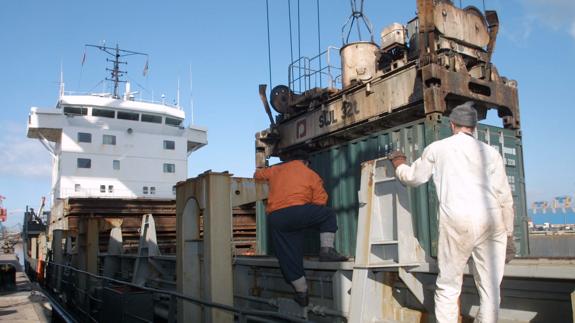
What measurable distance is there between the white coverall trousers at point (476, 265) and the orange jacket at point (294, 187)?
1.89 meters

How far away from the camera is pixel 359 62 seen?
369 inches

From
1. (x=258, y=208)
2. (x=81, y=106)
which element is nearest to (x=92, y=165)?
(x=81, y=106)

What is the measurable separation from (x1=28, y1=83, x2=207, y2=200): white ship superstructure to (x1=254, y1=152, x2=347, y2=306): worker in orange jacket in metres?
22.7

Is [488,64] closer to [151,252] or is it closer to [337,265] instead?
[337,265]

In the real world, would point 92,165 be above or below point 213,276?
above

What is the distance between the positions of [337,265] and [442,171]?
5.73ft

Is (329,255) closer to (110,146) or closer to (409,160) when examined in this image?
(409,160)

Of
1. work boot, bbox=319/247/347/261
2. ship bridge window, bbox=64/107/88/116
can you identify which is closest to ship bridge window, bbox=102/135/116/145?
ship bridge window, bbox=64/107/88/116

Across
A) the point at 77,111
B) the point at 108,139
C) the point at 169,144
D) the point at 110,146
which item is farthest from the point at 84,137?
the point at 169,144

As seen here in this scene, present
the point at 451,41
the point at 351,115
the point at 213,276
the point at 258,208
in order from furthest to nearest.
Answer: the point at 258,208 < the point at 351,115 < the point at 451,41 < the point at 213,276

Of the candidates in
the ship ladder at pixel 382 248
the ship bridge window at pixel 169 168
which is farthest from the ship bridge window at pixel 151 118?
the ship ladder at pixel 382 248

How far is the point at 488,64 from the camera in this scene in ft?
27.9

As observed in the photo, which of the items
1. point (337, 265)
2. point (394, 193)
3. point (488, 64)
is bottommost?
point (337, 265)

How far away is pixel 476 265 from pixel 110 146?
25.9 m
